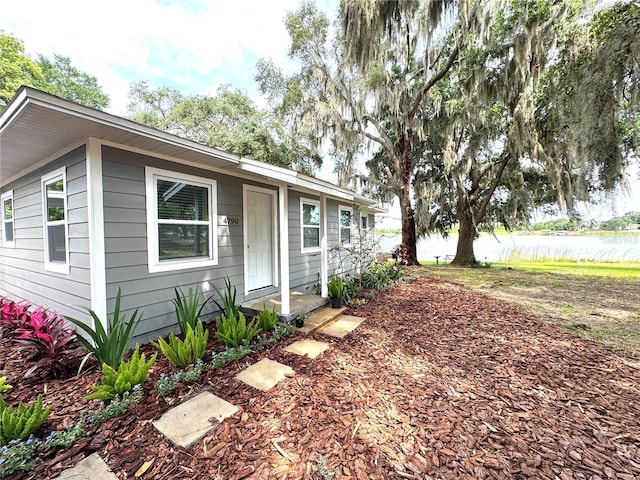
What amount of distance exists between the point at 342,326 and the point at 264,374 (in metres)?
1.69

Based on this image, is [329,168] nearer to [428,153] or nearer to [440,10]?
[428,153]

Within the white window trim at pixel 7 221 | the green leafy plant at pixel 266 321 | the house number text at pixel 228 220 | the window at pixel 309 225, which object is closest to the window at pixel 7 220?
the white window trim at pixel 7 221

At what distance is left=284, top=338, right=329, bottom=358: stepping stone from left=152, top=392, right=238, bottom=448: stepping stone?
107 centimetres

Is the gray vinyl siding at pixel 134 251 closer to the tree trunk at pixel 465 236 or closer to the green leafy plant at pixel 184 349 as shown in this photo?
the green leafy plant at pixel 184 349

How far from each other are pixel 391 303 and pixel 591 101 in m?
5.01

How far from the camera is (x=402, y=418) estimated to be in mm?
1976

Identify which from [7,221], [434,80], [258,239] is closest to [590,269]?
[434,80]

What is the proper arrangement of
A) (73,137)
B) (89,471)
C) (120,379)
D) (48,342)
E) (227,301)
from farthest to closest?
(227,301) < (73,137) < (48,342) < (120,379) < (89,471)

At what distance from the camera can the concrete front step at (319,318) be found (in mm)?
3785

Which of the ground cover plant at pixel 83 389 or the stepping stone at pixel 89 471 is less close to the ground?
the ground cover plant at pixel 83 389

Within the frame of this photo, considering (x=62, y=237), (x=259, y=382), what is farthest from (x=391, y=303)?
(x=62, y=237)

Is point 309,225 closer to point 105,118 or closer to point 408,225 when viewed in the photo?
point 105,118

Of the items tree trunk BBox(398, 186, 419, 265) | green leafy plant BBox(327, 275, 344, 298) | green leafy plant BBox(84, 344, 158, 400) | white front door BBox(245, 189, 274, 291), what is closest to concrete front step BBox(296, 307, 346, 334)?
green leafy plant BBox(327, 275, 344, 298)

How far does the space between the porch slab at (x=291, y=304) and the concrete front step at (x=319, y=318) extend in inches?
4.3
